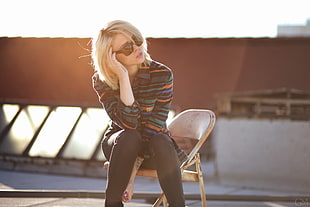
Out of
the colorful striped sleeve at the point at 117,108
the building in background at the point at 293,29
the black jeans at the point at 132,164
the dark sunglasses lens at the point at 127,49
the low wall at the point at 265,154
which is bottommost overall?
the black jeans at the point at 132,164

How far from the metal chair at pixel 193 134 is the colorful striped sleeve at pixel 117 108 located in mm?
493

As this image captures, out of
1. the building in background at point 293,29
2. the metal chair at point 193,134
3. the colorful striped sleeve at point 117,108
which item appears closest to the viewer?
the colorful striped sleeve at point 117,108

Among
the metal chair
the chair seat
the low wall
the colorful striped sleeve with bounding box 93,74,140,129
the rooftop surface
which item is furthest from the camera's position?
the low wall

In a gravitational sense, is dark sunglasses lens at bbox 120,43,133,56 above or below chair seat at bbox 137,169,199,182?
above

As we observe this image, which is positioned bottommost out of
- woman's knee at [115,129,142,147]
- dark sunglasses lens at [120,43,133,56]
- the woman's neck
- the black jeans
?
the black jeans

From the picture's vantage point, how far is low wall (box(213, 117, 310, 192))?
6.70 metres

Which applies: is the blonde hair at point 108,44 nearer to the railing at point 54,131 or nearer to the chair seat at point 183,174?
the chair seat at point 183,174

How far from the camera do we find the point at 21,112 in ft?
27.1

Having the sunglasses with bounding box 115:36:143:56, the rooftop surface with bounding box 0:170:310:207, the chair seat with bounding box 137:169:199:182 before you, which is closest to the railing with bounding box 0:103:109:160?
the rooftop surface with bounding box 0:170:310:207

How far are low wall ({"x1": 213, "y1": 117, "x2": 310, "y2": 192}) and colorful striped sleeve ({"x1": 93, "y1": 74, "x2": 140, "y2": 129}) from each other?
13.2 feet

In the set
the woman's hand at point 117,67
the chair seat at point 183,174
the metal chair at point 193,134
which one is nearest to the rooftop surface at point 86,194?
the metal chair at point 193,134

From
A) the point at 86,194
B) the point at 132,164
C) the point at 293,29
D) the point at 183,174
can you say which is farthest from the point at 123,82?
the point at 293,29

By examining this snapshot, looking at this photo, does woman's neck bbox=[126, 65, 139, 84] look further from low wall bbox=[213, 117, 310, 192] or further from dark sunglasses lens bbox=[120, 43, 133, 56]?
low wall bbox=[213, 117, 310, 192]

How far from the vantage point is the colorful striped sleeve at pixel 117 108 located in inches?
120
